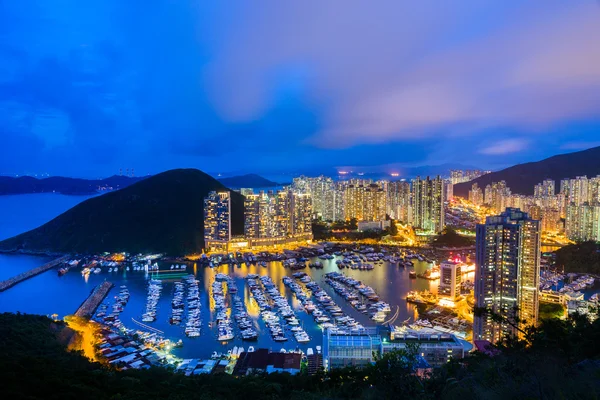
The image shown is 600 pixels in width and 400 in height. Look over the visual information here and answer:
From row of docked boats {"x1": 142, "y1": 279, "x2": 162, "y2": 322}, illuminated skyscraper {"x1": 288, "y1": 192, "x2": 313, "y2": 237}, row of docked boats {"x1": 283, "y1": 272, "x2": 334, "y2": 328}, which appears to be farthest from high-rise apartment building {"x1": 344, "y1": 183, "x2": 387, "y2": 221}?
row of docked boats {"x1": 142, "y1": 279, "x2": 162, "y2": 322}

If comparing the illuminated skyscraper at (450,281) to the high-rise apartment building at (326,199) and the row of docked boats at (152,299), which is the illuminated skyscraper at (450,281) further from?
the high-rise apartment building at (326,199)

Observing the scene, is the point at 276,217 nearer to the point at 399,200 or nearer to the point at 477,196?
the point at 399,200

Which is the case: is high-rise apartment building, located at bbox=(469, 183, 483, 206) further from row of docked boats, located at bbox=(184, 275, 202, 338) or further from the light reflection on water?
row of docked boats, located at bbox=(184, 275, 202, 338)

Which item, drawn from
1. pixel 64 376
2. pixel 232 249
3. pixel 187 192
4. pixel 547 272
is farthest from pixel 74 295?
pixel 547 272

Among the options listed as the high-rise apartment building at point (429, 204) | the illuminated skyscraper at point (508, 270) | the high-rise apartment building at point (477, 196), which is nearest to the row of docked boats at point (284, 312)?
the illuminated skyscraper at point (508, 270)

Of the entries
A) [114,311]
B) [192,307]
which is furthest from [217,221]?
[114,311]
